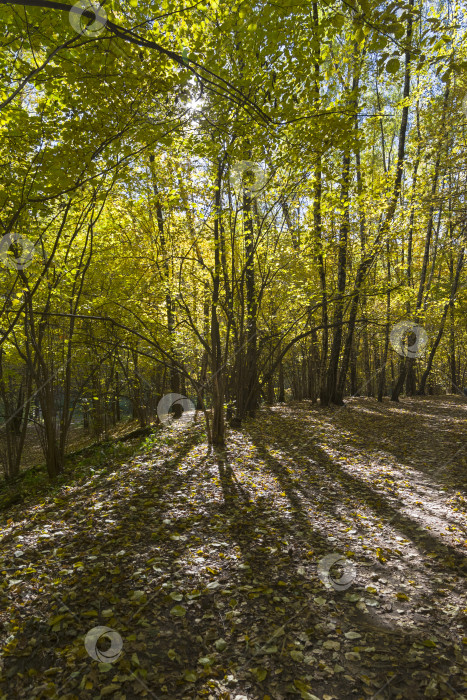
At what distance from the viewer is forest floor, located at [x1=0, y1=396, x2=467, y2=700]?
7.79ft

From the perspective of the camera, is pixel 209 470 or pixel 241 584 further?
pixel 209 470

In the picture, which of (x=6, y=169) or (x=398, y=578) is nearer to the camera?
(x=398, y=578)

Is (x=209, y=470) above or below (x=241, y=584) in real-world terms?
above

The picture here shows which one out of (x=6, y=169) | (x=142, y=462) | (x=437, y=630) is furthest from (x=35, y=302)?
(x=437, y=630)

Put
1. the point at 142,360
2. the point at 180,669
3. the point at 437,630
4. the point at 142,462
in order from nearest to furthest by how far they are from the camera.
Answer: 1. the point at 180,669
2. the point at 437,630
3. the point at 142,462
4. the point at 142,360

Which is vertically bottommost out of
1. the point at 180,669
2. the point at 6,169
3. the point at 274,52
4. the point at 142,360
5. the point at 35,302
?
the point at 180,669

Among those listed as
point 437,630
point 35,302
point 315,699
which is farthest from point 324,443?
point 35,302

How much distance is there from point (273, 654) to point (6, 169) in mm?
6088

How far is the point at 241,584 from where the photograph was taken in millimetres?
3262

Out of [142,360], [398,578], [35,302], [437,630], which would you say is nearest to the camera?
[437,630]

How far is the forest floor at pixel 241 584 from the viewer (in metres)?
2.38

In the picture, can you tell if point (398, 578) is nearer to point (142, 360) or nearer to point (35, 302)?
point (35, 302)

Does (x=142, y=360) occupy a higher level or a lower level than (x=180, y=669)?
higher

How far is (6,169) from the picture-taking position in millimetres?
5016
